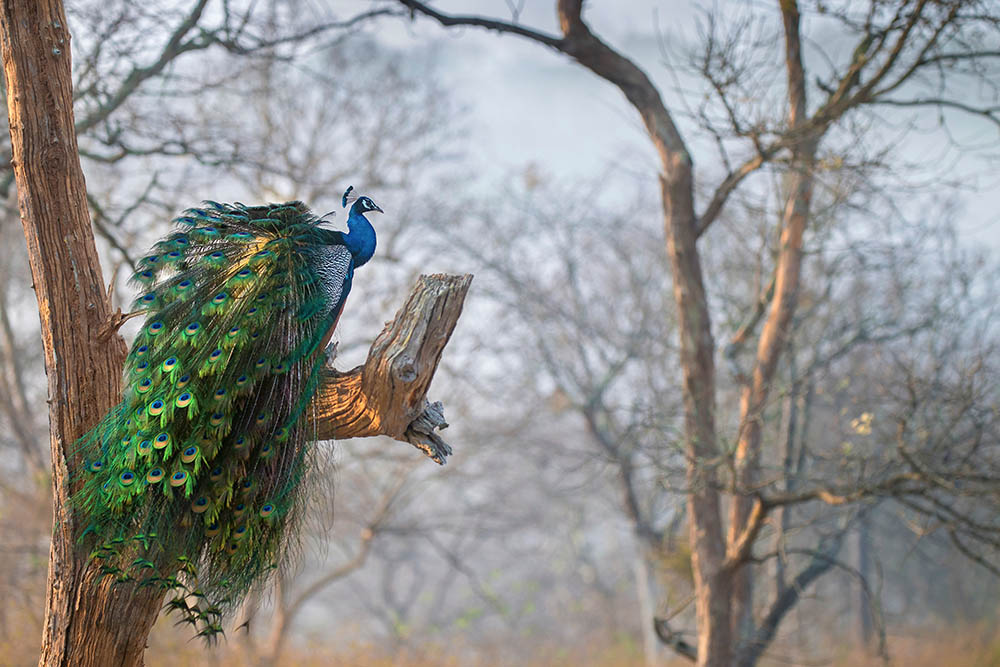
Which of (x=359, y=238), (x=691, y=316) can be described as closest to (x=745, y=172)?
(x=691, y=316)

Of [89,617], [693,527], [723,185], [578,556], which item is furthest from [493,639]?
[89,617]

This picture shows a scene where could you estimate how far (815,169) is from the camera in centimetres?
455

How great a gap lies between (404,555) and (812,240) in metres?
12.1

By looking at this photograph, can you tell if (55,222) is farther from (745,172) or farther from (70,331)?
(745,172)

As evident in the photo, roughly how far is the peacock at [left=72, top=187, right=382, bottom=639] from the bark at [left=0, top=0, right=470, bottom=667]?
0.17 meters

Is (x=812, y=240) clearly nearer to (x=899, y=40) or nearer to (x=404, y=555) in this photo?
(x=899, y=40)

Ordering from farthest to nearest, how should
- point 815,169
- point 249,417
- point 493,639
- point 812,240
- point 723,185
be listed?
1. point 493,639
2. point 812,240
3. point 723,185
4. point 815,169
5. point 249,417

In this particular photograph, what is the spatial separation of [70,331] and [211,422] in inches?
30.6

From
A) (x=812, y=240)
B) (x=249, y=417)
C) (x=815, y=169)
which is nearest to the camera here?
(x=249, y=417)

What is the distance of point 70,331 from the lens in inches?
122

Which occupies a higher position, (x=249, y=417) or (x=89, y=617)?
(x=249, y=417)

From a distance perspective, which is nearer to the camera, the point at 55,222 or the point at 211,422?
the point at 211,422

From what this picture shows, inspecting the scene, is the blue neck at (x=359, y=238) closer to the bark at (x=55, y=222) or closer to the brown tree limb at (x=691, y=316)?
the bark at (x=55, y=222)

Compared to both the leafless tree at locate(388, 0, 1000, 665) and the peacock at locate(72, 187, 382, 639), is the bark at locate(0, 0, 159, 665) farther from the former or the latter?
the leafless tree at locate(388, 0, 1000, 665)
